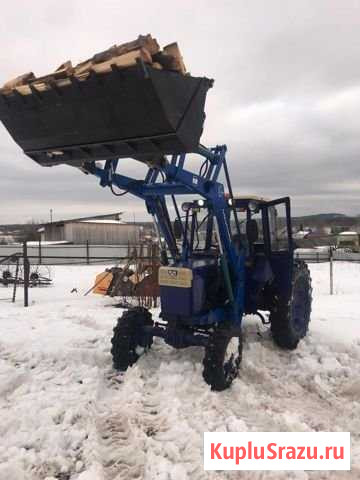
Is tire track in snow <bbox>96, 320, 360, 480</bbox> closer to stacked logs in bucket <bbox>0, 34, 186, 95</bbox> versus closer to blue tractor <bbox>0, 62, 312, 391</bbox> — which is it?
blue tractor <bbox>0, 62, 312, 391</bbox>

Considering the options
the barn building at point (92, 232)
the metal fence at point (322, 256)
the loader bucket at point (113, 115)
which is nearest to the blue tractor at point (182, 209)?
the loader bucket at point (113, 115)

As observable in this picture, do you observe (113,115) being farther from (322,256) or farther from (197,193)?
(322,256)

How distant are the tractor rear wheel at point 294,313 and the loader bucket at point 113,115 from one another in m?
2.97

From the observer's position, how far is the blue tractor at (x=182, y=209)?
4023 mm

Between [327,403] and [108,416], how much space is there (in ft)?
7.73

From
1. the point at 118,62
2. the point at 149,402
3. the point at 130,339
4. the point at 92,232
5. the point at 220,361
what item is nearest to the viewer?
the point at 118,62

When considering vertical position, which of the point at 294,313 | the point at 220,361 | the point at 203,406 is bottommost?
the point at 203,406

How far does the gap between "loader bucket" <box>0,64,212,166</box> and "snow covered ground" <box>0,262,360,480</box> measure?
2573 mm

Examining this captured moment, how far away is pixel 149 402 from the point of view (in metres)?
4.65

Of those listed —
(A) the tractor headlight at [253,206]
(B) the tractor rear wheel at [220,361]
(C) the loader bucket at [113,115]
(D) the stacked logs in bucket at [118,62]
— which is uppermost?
(D) the stacked logs in bucket at [118,62]

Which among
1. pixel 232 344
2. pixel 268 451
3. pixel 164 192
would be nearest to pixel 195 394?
pixel 232 344

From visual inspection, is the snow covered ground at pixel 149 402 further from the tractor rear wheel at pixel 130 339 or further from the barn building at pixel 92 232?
the barn building at pixel 92 232

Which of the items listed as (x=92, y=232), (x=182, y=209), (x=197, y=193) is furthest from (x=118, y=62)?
(x=92, y=232)

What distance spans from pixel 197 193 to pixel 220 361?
1932 mm
